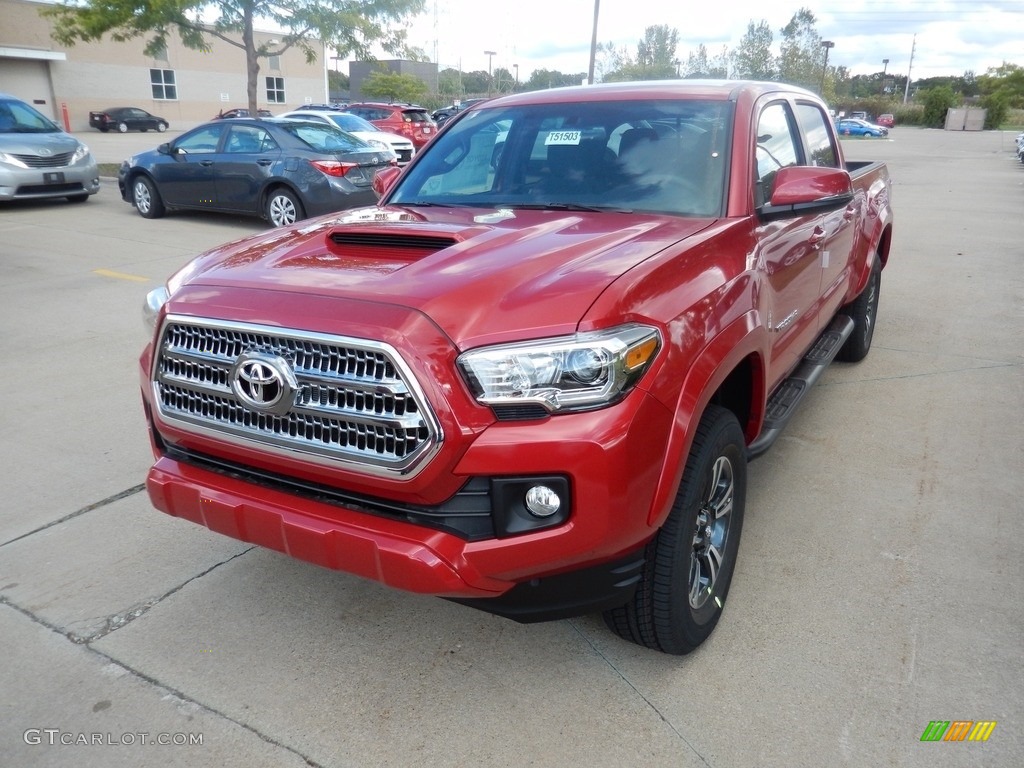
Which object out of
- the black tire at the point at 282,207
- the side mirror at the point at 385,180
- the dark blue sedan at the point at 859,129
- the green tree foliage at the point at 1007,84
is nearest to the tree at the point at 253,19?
the black tire at the point at 282,207

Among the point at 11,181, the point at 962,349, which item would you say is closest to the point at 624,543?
the point at 962,349

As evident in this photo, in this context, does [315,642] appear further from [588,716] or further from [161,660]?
[588,716]

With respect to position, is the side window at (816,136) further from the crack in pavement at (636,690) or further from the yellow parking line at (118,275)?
the yellow parking line at (118,275)

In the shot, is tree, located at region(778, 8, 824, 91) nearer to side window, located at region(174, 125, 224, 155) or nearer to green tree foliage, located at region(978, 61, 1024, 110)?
green tree foliage, located at region(978, 61, 1024, 110)

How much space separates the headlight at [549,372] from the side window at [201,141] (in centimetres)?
1068

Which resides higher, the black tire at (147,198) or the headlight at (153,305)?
the headlight at (153,305)

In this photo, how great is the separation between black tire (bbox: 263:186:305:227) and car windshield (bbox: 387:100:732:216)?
730 centimetres

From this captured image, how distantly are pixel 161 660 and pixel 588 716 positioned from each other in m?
1.44

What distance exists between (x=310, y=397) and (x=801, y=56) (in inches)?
2486

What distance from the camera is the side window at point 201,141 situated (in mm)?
11633

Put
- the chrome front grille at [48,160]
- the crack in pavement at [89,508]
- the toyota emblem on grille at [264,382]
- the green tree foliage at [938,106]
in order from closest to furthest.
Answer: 1. the toyota emblem on grille at [264,382]
2. the crack in pavement at [89,508]
3. the chrome front grille at [48,160]
4. the green tree foliage at [938,106]

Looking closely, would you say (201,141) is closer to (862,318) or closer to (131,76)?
(862,318)

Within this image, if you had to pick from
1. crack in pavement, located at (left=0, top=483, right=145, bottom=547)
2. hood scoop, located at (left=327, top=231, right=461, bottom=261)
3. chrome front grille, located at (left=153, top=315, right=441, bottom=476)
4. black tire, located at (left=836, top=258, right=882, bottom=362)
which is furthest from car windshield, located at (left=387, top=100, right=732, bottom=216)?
black tire, located at (left=836, top=258, right=882, bottom=362)

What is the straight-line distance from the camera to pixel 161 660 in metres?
2.85
